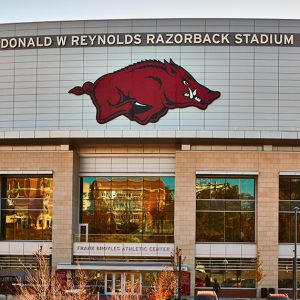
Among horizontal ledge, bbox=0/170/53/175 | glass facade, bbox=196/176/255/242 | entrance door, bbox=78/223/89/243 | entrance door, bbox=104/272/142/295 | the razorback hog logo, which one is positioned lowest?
entrance door, bbox=104/272/142/295

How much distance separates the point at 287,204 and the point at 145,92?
14871 millimetres

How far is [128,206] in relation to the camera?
56.1m

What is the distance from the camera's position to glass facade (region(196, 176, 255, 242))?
53906 mm

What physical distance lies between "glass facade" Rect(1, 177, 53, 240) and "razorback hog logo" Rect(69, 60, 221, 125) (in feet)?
26.5

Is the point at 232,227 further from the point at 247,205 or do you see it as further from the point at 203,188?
the point at 203,188

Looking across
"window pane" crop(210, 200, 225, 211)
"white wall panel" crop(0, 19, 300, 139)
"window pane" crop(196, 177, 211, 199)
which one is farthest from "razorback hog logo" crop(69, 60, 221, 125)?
"window pane" crop(210, 200, 225, 211)

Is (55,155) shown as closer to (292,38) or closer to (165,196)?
(165,196)

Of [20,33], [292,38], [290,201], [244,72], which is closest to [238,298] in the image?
[290,201]

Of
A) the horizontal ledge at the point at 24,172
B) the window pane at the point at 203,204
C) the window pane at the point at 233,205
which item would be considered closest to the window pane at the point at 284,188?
the window pane at the point at 233,205

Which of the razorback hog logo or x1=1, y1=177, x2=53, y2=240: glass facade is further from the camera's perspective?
x1=1, y1=177, x2=53, y2=240: glass facade

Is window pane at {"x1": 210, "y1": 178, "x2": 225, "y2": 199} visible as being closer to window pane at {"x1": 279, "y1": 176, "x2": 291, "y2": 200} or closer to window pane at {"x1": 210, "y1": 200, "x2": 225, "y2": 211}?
window pane at {"x1": 210, "y1": 200, "x2": 225, "y2": 211}

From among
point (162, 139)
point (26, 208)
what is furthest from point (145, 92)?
point (26, 208)

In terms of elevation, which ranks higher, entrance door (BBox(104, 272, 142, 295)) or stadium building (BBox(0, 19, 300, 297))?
stadium building (BBox(0, 19, 300, 297))

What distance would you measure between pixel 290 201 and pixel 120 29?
1993 cm
